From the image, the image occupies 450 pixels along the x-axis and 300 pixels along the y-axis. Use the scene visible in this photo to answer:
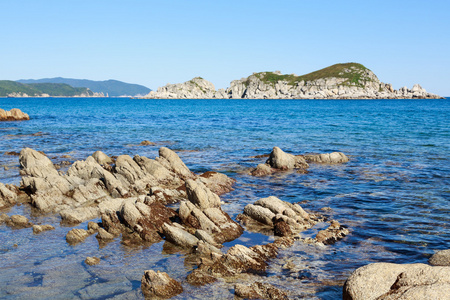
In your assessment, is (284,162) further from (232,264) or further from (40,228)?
(40,228)

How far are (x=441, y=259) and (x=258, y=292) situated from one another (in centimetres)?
679

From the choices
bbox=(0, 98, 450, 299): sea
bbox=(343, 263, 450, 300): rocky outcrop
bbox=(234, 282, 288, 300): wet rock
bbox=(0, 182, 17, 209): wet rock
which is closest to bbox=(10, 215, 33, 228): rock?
bbox=(0, 98, 450, 299): sea

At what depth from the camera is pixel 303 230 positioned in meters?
16.8

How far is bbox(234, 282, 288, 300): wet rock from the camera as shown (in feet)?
35.4

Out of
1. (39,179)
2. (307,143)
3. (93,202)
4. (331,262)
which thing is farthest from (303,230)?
(307,143)

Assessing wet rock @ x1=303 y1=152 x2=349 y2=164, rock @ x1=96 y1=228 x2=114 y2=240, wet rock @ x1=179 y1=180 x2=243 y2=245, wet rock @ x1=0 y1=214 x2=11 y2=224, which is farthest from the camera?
wet rock @ x1=303 y1=152 x2=349 y2=164

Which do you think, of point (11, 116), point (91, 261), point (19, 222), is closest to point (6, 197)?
point (19, 222)

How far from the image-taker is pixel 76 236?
15336mm

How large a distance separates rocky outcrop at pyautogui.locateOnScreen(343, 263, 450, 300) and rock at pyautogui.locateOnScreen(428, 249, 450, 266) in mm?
3700

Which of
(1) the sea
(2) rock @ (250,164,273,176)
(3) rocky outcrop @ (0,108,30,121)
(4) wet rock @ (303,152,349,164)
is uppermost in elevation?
(3) rocky outcrop @ (0,108,30,121)

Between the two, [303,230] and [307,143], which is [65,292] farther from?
[307,143]

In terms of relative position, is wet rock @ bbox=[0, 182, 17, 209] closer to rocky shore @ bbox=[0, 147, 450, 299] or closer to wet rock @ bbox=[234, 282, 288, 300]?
rocky shore @ bbox=[0, 147, 450, 299]

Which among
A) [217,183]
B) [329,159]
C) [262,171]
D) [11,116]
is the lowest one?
[217,183]

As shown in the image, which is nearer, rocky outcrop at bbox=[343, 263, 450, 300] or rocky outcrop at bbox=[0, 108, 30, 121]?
rocky outcrop at bbox=[343, 263, 450, 300]
